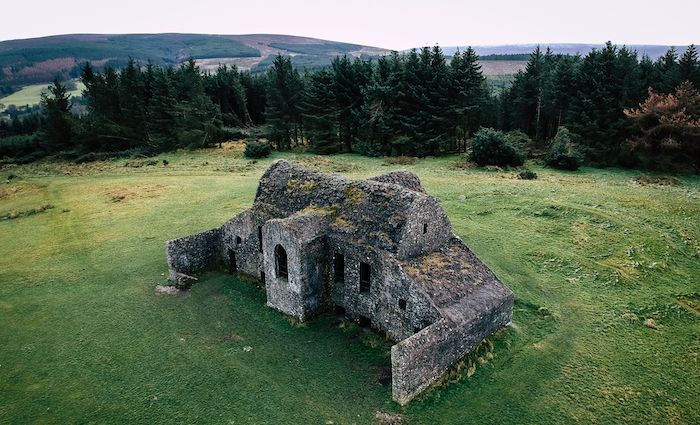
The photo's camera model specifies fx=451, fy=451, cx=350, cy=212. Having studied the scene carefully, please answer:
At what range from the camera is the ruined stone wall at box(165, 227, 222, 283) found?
24.0 metres

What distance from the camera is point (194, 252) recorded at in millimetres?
24625

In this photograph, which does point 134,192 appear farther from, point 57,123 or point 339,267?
point 57,123

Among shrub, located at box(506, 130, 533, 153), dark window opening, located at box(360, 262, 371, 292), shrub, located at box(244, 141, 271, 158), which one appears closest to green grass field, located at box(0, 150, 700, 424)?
dark window opening, located at box(360, 262, 371, 292)

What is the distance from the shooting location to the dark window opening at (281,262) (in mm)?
20094

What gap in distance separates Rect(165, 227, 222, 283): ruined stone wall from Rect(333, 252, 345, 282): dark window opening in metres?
→ 8.53

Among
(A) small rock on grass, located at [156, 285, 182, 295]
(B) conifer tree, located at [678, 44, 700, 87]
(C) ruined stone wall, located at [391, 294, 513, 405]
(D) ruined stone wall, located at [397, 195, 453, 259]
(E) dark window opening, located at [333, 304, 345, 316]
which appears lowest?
(A) small rock on grass, located at [156, 285, 182, 295]

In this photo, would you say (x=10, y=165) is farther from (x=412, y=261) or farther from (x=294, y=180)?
(x=412, y=261)

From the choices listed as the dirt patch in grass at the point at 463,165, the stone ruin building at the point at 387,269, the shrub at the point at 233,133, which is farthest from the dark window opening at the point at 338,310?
the shrub at the point at 233,133

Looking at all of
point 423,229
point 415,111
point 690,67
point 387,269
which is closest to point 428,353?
point 387,269

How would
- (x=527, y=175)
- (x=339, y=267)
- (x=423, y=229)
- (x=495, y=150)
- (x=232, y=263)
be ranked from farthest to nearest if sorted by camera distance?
1. (x=495, y=150)
2. (x=527, y=175)
3. (x=232, y=263)
4. (x=339, y=267)
5. (x=423, y=229)

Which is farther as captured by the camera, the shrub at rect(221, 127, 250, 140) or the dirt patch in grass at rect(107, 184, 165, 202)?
the shrub at rect(221, 127, 250, 140)

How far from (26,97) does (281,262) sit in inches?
7681

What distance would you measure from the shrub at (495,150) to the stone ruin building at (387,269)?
85.4ft

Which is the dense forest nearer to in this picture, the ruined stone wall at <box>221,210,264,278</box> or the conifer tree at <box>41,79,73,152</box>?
the conifer tree at <box>41,79,73,152</box>
